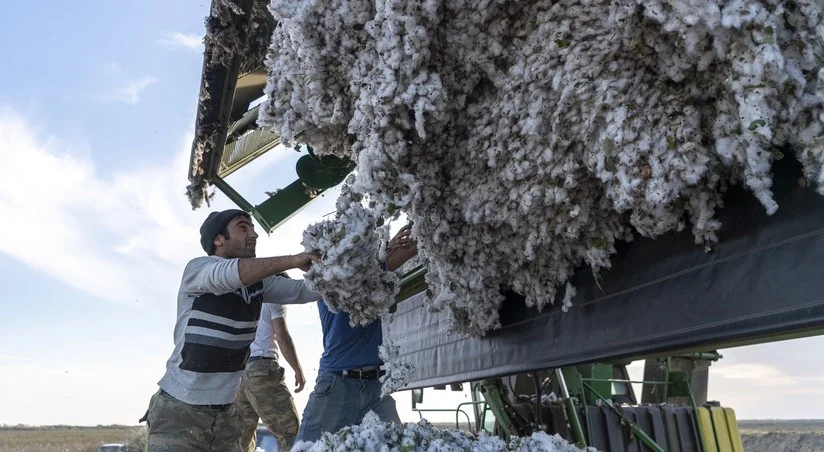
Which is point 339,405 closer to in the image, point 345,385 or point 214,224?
point 345,385

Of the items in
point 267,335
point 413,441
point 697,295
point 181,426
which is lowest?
point 413,441

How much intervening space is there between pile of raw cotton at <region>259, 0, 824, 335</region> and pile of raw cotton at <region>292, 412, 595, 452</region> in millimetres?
435

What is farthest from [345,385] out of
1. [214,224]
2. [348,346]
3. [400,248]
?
[214,224]

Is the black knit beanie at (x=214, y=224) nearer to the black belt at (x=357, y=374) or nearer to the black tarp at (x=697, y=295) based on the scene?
the black belt at (x=357, y=374)

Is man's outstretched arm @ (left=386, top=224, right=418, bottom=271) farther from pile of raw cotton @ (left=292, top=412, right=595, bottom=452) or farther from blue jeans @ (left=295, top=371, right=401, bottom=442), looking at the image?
pile of raw cotton @ (left=292, top=412, right=595, bottom=452)

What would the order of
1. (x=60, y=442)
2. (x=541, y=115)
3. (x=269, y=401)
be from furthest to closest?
(x=60, y=442) < (x=269, y=401) < (x=541, y=115)

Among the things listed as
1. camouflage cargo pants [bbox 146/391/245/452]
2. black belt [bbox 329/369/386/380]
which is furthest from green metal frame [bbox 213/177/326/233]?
camouflage cargo pants [bbox 146/391/245/452]

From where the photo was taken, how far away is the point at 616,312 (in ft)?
5.77

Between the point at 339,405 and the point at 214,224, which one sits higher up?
the point at 214,224

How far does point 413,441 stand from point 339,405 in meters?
1.46

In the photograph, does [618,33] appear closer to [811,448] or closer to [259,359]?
[259,359]

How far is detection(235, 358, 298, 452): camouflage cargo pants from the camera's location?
4215mm

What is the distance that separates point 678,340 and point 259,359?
10.6 ft

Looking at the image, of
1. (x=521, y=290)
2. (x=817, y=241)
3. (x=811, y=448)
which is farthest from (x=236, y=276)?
(x=811, y=448)
